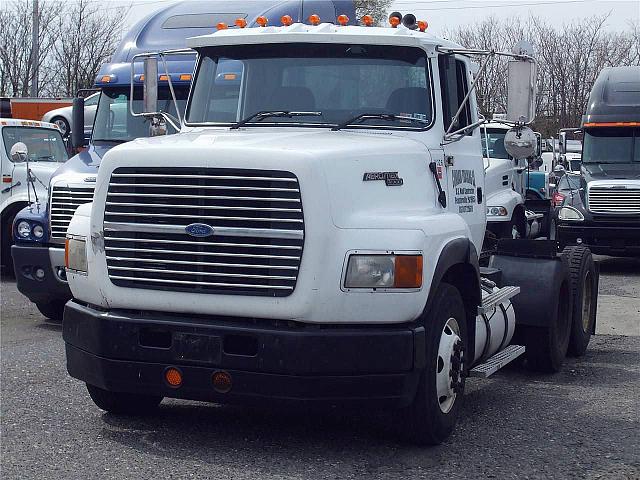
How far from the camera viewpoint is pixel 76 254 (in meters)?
6.48

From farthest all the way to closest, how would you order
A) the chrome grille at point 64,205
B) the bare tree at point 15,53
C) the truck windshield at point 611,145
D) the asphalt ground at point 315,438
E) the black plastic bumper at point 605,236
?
the bare tree at point 15,53 → the truck windshield at point 611,145 → the black plastic bumper at point 605,236 → the chrome grille at point 64,205 → the asphalt ground at point 315,438

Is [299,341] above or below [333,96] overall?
below

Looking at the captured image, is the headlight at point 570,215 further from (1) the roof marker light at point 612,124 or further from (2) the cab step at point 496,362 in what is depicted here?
(2) the cab step at point 496,362

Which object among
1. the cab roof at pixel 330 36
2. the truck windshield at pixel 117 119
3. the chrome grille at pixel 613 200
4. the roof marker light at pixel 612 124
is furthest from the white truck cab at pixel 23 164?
the roof marker light at pixel 612 124

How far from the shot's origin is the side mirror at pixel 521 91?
6996mm

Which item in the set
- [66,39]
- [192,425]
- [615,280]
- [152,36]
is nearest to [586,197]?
[615,280]

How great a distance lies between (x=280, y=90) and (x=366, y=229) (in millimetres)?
1682

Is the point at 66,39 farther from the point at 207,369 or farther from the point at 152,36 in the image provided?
the point at 207,369

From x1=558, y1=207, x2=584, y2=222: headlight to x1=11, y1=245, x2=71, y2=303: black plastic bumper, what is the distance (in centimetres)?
864

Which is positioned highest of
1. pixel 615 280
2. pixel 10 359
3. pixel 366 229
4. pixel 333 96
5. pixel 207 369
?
pixel 333 96

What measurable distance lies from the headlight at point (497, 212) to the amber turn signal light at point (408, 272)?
10897 millimetres

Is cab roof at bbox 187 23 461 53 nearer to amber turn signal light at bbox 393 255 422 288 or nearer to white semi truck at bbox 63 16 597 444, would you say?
white semi truck at bbox 63 16 597 444

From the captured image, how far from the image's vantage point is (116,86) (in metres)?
12.7

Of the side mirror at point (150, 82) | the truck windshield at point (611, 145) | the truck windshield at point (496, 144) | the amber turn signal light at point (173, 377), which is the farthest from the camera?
the truck windshield at point (611, 145)
